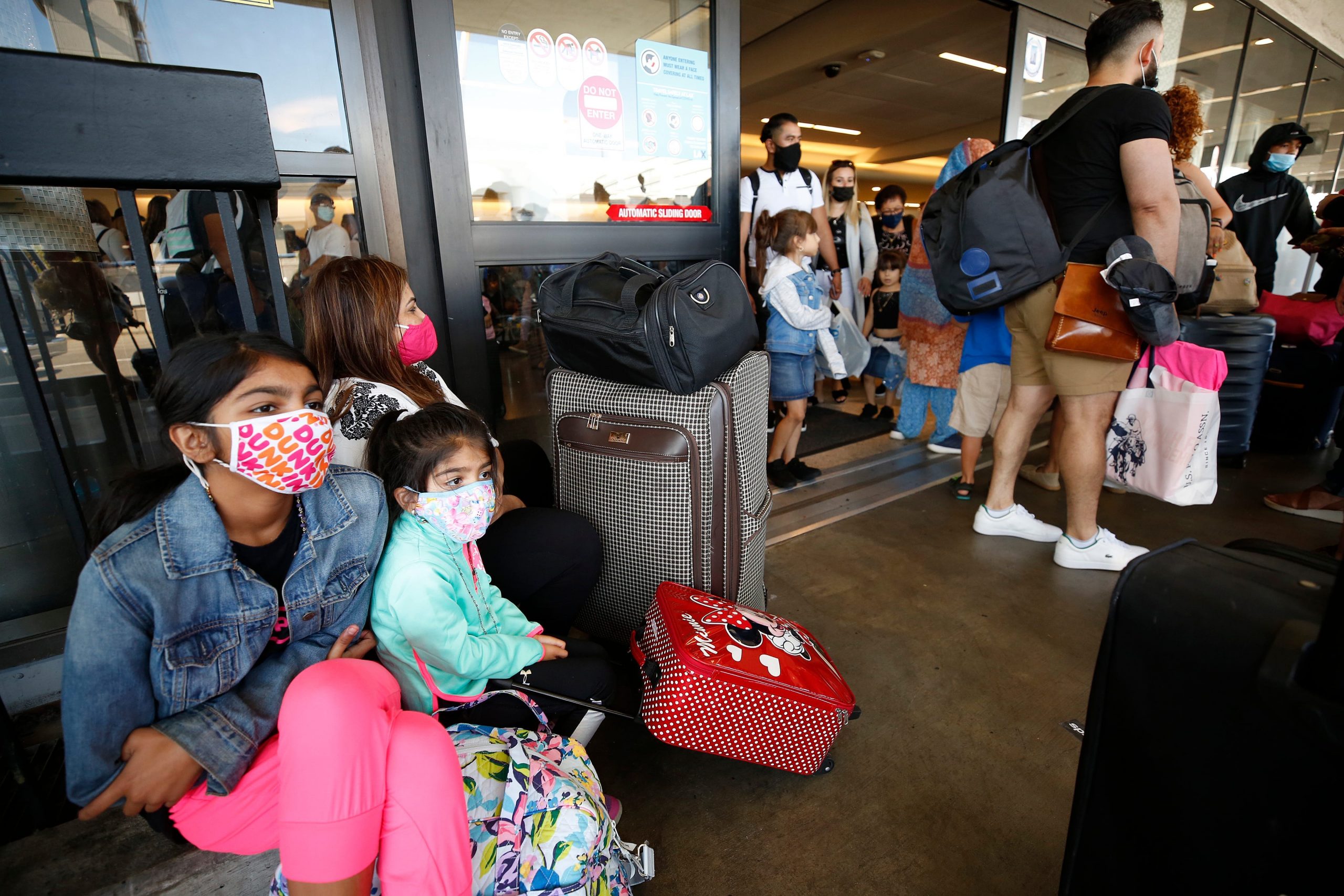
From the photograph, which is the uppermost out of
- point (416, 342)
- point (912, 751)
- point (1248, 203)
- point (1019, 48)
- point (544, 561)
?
point (1019, 48)

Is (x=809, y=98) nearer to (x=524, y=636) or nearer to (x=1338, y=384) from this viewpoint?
(x=1338, y=384)

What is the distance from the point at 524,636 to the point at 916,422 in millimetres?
3091

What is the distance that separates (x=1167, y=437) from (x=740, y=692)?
1.89 metres

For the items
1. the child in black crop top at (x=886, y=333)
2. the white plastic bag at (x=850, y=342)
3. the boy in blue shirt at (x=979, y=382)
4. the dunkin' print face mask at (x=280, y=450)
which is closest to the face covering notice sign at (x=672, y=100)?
the boy in blue shirt at (x=979, y=382)

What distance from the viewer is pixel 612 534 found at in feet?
5.75

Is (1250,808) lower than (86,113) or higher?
lower

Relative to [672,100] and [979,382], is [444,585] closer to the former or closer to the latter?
[672,100]

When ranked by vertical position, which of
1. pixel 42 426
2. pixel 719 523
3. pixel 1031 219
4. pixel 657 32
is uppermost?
pixel 657 32

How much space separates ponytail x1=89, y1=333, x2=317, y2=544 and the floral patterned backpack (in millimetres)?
643

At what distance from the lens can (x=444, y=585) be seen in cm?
122

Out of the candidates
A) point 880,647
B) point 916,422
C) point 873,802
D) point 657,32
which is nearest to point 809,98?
point 916,422

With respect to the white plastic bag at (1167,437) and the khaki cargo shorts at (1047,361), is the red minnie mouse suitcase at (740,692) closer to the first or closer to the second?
the khaki cargo shorts at (1047,361)

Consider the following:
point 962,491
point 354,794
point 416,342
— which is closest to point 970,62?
point 962,491

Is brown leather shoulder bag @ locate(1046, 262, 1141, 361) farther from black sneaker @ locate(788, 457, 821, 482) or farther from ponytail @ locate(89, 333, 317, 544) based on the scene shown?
ponytail @ locate(89, 333, 317, 544)
